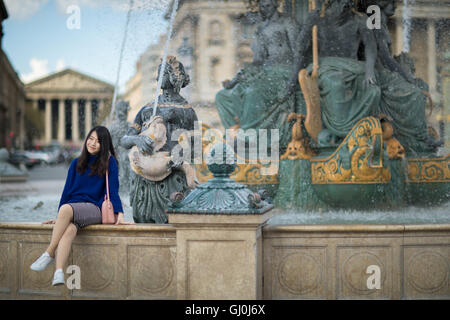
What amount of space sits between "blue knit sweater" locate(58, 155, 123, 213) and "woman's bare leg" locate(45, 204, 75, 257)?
0.31 meters

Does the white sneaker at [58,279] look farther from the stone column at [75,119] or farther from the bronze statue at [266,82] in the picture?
the stone column at [75,119]

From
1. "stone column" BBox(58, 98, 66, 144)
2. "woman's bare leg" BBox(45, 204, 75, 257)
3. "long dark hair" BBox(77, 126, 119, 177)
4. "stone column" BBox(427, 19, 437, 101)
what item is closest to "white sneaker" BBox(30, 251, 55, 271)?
"woman's bare leg" BBox(45, 204, 75, 257)

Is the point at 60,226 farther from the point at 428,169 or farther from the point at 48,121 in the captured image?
the point at 48,121

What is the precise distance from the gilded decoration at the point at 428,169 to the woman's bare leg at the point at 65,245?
5.90 metres

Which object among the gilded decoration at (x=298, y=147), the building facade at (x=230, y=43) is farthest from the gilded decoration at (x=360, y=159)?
the building facade at (x=230, y=43)

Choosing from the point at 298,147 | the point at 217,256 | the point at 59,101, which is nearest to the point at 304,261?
the point at 217,256

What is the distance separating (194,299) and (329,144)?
5.28 meters

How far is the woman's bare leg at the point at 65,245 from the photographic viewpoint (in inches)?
184

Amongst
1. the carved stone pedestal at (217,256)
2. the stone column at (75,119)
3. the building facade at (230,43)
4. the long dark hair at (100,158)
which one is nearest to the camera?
the carved stone pedestal at (217,256)

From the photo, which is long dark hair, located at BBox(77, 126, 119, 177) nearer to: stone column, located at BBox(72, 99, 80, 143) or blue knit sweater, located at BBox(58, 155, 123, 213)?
blue knit sweater, located at BBox(58, 155, 123, 213)

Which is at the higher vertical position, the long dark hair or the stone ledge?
the long dark hair

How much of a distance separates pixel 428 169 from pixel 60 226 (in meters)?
6.20

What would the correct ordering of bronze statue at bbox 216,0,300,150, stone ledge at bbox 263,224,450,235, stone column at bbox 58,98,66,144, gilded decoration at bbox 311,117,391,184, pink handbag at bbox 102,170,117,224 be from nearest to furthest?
stone ledge at bbox 263,224,450,235, pink handbag at bbox 102,170,117,224, gilded decoration at bbox 311,117,391,184, bronze statue at bbox 216,0,300,150, stone column at bbox 58,98,66,144

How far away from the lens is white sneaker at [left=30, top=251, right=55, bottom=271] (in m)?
4.68
